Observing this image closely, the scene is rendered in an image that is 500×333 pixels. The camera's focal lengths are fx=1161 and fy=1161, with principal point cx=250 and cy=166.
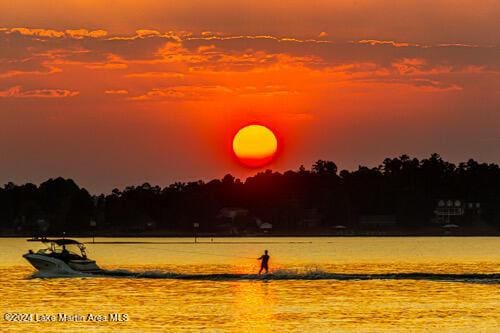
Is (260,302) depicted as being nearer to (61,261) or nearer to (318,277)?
(318,277)

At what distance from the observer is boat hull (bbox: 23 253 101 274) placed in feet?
349

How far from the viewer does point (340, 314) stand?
8131 centimetres

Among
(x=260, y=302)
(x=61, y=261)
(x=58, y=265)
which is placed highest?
(x=61, y=261)

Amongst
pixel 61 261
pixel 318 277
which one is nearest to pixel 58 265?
pixel 61 261

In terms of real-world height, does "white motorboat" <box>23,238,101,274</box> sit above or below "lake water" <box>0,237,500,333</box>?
above

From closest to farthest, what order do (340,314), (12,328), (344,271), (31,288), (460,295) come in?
(12,328) < (340,314) < (460,295) < (31,288) < (344,271)

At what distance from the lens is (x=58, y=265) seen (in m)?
107

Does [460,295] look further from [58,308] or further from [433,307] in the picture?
[58,308]

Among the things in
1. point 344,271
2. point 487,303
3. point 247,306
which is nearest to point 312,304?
point 247,306

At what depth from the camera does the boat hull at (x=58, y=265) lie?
4186 inches

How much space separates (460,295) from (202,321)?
27.6 metres

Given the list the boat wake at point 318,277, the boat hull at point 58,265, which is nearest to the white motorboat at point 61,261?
the boat hull at point 58,265

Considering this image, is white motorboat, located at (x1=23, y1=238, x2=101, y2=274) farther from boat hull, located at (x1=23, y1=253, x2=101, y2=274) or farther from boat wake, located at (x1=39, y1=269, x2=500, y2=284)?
boat wake, located at (x1=39, y1=269, x2=500, y2=284)

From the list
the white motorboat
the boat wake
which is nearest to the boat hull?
the white motorboat
